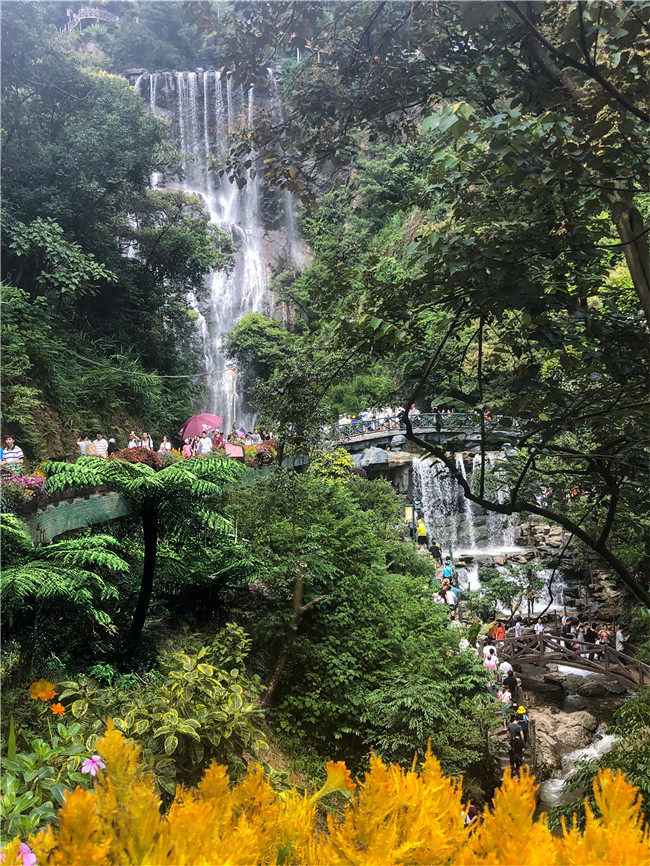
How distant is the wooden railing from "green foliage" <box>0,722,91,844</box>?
9230mm

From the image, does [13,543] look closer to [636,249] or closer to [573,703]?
[636,249]

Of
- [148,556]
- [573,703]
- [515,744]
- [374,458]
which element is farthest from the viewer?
[374,458]

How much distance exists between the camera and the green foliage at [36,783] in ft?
6.41

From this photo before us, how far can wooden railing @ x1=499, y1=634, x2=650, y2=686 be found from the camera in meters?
10.1

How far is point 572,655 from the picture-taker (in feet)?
35.0

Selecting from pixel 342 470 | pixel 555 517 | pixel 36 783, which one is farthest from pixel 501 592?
pixel 36 783

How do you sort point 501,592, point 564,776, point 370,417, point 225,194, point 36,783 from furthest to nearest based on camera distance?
point 225,194
point 370,417
point 501,592
point 564,776
point 36,783

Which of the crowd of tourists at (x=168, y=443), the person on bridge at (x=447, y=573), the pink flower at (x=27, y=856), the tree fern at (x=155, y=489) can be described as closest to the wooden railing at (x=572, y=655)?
the person on bridge at (x=447, y=573)

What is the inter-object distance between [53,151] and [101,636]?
12.5 m

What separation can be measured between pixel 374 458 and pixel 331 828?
18489 millimetres

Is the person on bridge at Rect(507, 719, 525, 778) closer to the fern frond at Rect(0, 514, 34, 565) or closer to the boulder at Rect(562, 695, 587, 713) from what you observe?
the boulder at Rect(562, 695, 587, 713)

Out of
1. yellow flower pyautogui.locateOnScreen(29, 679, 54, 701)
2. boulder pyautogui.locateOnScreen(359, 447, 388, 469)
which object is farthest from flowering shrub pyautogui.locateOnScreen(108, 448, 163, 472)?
boulder pyautogui.locateOnScreen(359, 447, 388, 469)

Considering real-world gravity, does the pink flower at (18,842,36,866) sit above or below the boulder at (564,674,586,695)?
above

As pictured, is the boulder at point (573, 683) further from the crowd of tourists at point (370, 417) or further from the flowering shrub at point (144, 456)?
the crowd of tourists at point (370, 417)
